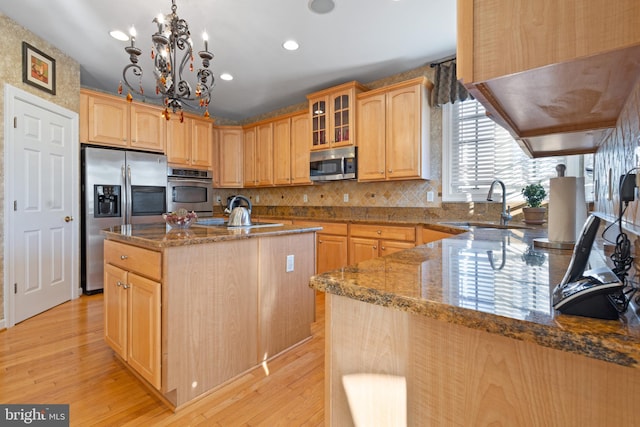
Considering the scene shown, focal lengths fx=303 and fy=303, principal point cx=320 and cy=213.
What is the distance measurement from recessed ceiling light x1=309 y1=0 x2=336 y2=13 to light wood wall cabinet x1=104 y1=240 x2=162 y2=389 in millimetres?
2213

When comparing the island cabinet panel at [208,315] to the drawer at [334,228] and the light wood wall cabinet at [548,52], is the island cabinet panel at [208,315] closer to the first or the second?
the light wood wall cabinet at [548,52]

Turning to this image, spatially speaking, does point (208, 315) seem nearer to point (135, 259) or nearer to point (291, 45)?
point (135, 259)

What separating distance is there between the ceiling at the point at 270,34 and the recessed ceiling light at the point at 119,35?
54mm

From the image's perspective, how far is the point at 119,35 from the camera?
2.85 m

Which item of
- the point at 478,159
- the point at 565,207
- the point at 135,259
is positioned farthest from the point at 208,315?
the point at 478,159

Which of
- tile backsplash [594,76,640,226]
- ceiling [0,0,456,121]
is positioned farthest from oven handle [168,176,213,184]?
tile backsplash [594,76,640,226]

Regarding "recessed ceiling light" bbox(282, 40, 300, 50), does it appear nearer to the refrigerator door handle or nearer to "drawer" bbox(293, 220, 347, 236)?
"drawer" bbox(293, 220, 347, 236)

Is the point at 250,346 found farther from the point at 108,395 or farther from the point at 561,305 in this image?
the point at 561,305

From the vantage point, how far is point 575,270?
556 millimetres

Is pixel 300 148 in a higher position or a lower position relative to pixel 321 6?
lower

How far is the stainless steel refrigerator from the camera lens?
11.5 ft

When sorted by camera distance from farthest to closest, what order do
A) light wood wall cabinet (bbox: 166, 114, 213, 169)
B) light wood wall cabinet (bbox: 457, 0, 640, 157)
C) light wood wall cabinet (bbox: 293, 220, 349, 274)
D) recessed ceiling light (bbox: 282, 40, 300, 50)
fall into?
light wood wall cabinet (bbox: 166, 114, 213, 169) → light wood wall cabinet (bbox: 293, 220, 349, 274) → recessed ceiling light (bbox: 282, 40, 300, 50) → light wood wall cabinet (bbox: 457, 0, 640, 157)

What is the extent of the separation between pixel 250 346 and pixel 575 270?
1.80 m
